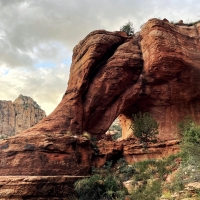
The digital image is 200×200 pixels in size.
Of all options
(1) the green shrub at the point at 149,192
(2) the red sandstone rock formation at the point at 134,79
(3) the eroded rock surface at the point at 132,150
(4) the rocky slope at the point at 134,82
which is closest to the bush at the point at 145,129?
(3) the eroded rock surface at the point at 132,150

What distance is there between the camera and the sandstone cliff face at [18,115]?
7544cm

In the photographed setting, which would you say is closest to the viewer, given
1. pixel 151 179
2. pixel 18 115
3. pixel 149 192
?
pixel 149 192

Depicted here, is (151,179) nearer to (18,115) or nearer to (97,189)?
(97,189)

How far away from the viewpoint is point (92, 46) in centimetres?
2184

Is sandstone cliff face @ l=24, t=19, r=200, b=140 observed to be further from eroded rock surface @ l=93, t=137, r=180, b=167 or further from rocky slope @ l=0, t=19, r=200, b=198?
eroded rock surface @ l=93, t=137, r=180, b=167

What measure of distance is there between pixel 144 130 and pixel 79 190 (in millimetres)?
8030

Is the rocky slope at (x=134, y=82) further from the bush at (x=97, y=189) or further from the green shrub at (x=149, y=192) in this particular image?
the green shrub at (x=149, y=192)

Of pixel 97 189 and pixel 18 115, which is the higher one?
pixel 18 115

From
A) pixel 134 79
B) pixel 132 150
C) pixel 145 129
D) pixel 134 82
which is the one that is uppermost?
pixel 134 79

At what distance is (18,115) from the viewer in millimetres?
77438

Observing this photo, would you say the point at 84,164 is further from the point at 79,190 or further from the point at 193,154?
the point at 193,154

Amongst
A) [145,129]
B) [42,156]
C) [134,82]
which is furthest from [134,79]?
[42,156]

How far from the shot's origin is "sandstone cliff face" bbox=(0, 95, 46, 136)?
7544 centimetres

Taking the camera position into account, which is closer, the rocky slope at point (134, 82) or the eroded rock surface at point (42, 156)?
the eroded rock surface at point (42, 156)
